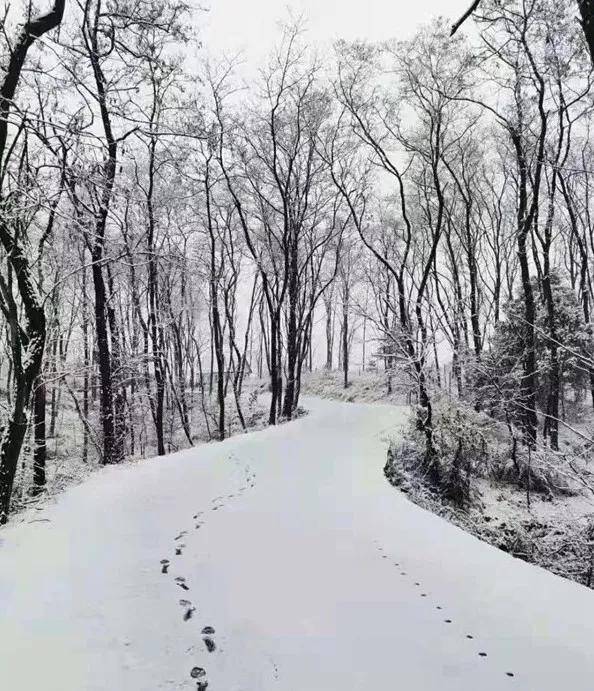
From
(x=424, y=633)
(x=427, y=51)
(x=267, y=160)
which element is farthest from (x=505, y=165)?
(x=424, y=633)

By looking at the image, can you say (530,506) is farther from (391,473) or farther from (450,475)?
(391,473)

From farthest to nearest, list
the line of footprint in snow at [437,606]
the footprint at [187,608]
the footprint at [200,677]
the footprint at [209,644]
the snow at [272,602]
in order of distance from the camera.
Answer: the footprint at [187,608] → the line of footprint in snow at [437,606] → the footprint at [209,644] → the snow at [272,602] → the footprint at [200,677]

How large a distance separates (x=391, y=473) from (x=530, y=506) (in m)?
3.71

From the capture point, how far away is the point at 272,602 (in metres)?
3.91

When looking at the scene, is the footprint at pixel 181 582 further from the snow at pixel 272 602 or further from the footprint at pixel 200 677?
the footprint at pixel 200 677

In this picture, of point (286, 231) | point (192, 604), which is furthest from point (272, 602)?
point (286, 231)

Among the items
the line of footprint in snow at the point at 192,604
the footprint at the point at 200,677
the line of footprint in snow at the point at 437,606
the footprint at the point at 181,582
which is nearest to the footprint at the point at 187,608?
the line of footprint in snow at the point at 192,604

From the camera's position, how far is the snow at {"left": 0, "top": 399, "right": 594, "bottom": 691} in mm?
2945

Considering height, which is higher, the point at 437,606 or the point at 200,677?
the point at 200,677

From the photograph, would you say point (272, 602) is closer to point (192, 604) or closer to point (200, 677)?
point (192, 604)

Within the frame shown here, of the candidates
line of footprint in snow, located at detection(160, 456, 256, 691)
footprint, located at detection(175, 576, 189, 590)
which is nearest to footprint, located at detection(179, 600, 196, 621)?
line of footprint in snow, located at detection(160, 456, 256, 691)

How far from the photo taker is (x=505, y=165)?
66.1 ft

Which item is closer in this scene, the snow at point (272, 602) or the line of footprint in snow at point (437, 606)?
the snow at point (272, 602)

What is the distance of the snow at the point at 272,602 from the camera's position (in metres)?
2.95
